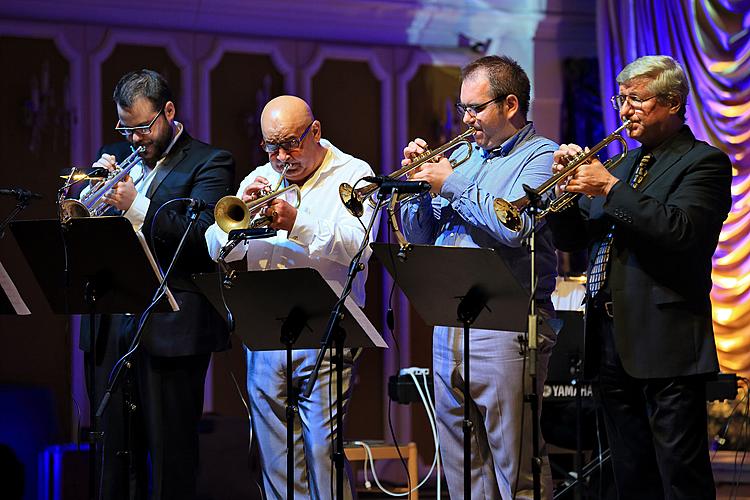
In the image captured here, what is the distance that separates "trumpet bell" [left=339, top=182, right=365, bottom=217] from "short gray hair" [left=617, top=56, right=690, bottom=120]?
95cm

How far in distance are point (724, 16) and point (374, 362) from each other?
2.93m

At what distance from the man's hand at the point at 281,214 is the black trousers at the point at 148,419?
64cm

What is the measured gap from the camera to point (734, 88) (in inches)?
212

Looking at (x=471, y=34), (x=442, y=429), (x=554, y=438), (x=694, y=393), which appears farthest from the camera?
(x=471, y=34)

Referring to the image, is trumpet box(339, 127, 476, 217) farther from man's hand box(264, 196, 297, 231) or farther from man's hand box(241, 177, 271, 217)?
man's hand box(241, 177, 271, 217)

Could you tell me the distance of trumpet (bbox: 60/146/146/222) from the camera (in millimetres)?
3777

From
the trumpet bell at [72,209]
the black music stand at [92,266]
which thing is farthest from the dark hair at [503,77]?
the trumpet bell at [72,209]

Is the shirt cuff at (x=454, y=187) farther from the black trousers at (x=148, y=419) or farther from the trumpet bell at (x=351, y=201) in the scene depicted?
the black trousers at (x=148, y=419)

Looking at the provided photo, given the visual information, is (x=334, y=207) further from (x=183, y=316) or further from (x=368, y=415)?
(x=368, y=415)

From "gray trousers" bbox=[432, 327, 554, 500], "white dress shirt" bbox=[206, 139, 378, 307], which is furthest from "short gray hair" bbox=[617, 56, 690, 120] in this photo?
"white dress shirt" bbox=[206, 139, 378, 307]

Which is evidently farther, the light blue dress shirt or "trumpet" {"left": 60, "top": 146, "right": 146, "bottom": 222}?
"trumpet" {"left": 60, "top": 146, "right": 146, "bottom": 222}

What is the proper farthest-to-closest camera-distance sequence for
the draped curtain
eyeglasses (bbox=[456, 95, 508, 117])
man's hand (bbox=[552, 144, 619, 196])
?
the draped curtain, eyeglasses (bbox=[456, 95, 508, 117]), man's hand (bbox=[552, 144, 619, 196])

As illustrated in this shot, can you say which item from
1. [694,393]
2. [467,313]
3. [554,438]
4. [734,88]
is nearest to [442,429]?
[467,313]

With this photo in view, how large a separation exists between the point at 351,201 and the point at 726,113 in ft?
9.14
